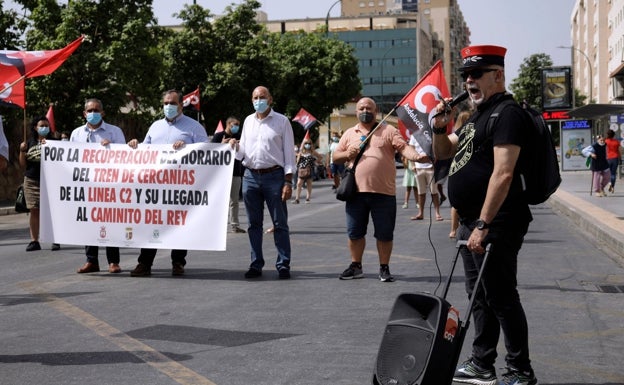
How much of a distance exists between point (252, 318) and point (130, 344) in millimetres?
1220

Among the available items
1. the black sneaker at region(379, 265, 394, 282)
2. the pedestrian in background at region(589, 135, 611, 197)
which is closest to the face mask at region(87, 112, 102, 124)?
the black sneaker at region(379, 265, 394, 282)

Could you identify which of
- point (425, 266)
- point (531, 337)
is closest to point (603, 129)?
point (425, 266)

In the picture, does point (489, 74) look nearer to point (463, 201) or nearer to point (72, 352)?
point (463, 201)

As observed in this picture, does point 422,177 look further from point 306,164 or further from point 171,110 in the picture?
point 171,110

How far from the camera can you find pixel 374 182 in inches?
372

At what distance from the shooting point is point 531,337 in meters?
6.66

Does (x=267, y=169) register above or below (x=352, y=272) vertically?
above

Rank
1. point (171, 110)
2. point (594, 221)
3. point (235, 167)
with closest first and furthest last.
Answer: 1. point (171, 110)
2. point (594, 221)
3. point (235, 167)

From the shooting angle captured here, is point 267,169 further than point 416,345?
Yes

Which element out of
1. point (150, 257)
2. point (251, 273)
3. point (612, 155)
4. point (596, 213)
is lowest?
point (596, 213)

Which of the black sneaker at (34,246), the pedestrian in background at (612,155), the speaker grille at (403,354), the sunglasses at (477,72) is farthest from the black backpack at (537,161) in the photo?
the pedestrian in background at (612,155)

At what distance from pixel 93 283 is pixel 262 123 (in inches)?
92.0

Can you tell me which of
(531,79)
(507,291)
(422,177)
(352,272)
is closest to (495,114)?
(507,291)

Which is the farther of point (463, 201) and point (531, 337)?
point (531, 337)
